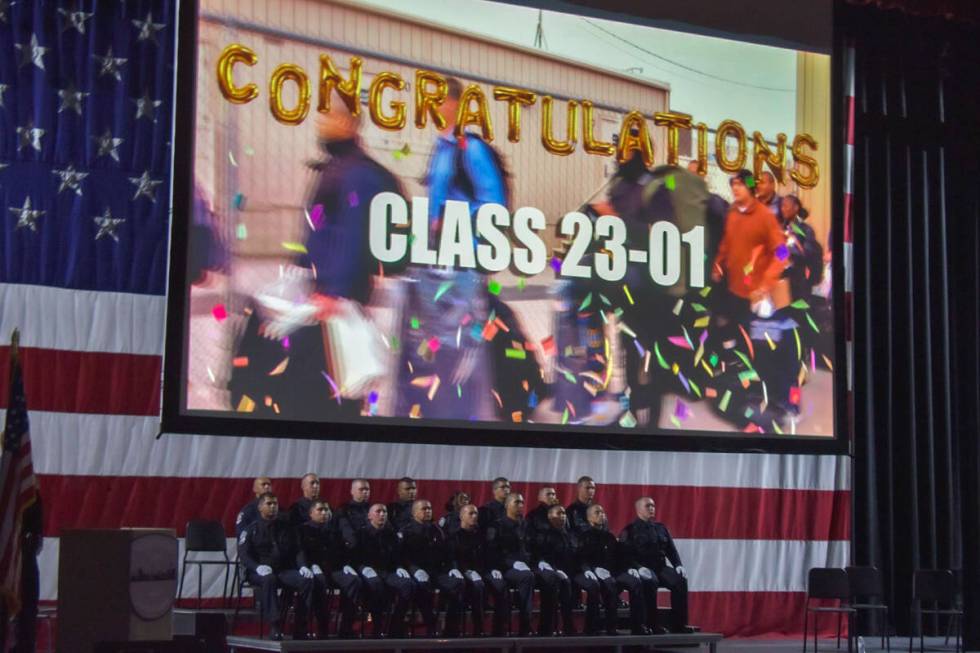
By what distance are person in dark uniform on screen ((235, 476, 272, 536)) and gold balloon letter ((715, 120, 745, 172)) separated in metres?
4.10

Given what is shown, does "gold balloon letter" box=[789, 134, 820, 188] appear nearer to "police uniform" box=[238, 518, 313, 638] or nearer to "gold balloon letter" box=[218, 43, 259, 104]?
"gold balloon letter" box=[218, 43, 259, 104]

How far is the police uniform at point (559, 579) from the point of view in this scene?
8.67 m

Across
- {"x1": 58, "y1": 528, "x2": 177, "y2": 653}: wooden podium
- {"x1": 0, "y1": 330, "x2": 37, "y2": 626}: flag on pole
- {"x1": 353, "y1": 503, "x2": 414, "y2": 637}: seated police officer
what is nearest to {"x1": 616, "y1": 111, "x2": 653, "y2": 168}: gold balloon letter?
{"x1": 353, "y1": 503, "x2": 414, "y2": 637}: seated police officer

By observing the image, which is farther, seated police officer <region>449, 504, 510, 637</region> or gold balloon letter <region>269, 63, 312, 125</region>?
gold balloon letter <region>269, 63, 312, 125</region>

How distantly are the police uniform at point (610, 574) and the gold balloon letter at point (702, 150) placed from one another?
281cm

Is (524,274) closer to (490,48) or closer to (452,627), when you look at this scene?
(490,48)

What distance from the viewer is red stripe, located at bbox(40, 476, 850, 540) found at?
8.45 m

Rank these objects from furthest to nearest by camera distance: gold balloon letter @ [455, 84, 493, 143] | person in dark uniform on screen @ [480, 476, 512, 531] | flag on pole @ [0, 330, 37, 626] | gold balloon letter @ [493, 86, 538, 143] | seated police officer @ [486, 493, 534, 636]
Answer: gold balloon letter @ [493, 86, 538, 143], gold balloon letter @ [455, 84, 493, 143], person in dark uniform on screen @ [480, 476, 512, 531], seated police officer @ [486, 493, 534, 636], flag on pole @ [0, 330, 37, 626]

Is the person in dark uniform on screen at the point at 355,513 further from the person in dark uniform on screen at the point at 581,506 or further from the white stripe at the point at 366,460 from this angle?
the person in dark uniform on screen at the point at 581,506

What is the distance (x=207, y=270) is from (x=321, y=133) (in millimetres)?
1170

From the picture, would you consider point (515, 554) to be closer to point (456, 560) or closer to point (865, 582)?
point (456, 560)

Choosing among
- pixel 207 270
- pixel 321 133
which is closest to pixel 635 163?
pixel 321 133

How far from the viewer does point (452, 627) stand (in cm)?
841

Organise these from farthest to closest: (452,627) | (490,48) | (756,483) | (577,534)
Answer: (756,483) < (490,48) < (577,534) < (452,627)
